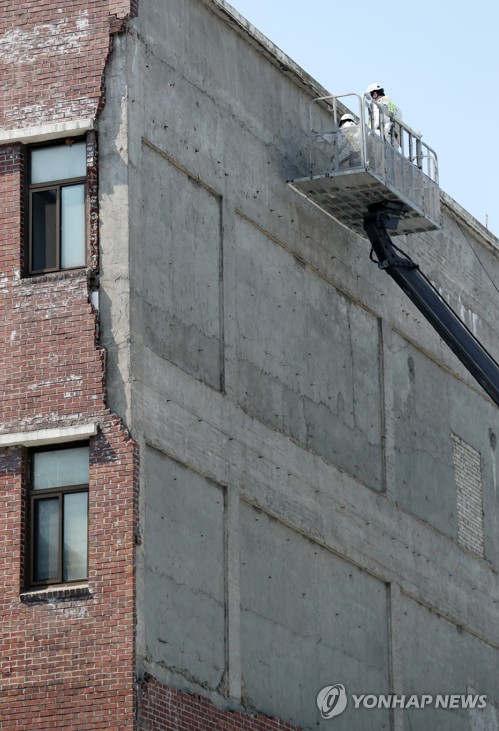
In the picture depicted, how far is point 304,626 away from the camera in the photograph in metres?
32.7

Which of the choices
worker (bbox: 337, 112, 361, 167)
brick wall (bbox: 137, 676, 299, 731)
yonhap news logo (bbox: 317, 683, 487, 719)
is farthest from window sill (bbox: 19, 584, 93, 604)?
worker (bbox: 337, 112, 361, 167)

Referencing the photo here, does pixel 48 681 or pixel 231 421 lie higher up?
pixel 231 421

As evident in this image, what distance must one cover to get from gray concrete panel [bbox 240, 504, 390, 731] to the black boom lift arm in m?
4.72

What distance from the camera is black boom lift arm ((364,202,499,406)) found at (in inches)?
1421

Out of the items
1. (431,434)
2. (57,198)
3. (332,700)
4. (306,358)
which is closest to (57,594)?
(57,198)

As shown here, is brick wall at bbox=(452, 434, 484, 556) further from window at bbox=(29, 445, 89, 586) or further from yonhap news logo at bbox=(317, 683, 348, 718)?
window at bbox=(29, 445, 89, 586)

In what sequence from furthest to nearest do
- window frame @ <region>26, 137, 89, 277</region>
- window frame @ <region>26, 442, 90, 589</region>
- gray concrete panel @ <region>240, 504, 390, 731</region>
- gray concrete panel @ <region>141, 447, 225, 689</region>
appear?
gray concrete panel @ <region>240, 504, 390, 731</region> < window frame @ <region>26, 137, 89, 277</region> < gray concrete panel @ <region>141, 447, 225, 689</region> < window frame @ <region>26, 442, 90, 589</region>

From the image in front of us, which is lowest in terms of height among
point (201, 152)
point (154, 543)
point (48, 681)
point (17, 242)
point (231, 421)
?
point (48, 681)

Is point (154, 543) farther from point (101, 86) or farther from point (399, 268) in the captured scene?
point (399, 268)

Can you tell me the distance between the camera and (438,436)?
39.3 meters

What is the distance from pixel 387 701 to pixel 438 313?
7464 millimetres

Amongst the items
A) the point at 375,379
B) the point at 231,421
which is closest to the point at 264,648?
the point at 231,421

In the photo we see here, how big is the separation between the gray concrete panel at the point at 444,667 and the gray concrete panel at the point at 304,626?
1.02 meters

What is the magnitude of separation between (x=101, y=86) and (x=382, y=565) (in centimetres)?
1094
